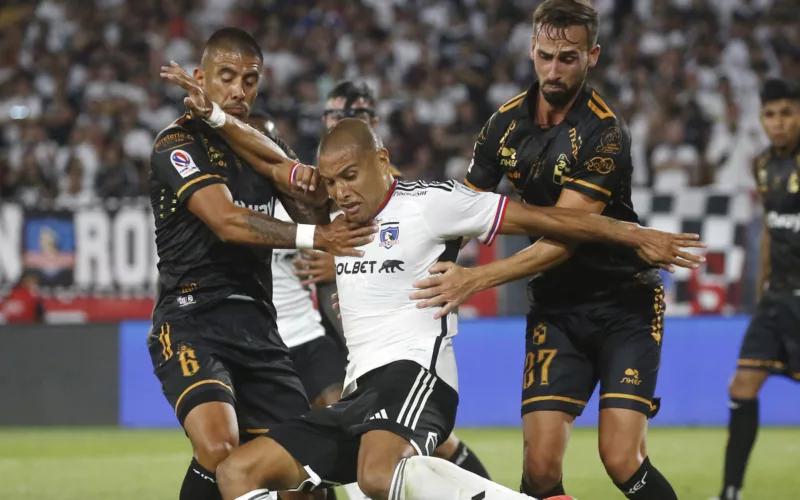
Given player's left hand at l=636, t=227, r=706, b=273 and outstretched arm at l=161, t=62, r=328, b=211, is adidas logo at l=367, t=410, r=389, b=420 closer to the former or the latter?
outstretched arm at l=161, t=62, r=328, b=211

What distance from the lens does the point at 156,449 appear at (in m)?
10.1

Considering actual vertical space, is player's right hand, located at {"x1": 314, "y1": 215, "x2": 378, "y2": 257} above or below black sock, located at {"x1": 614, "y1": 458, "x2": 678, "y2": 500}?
above

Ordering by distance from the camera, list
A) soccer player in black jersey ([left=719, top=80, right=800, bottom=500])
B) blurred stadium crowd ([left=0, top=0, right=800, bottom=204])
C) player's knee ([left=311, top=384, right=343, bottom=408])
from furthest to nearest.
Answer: blurred stadium crowd ([left=0, top=0, right=800, bottom=204]) < soccer player in black jersey ([left=719, top=80, right=800, bottom=500]) < player's knee ([left=311, top=384, right=343, bottom=408])

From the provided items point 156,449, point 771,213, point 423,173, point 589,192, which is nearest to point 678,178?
point 423,173

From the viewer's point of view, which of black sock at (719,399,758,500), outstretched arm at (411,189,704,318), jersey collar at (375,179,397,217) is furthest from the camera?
black sock at (719,399,758,500)

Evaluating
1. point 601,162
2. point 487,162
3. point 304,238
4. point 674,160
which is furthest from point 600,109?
point 674,160

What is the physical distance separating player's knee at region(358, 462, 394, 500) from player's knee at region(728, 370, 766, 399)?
3516mm

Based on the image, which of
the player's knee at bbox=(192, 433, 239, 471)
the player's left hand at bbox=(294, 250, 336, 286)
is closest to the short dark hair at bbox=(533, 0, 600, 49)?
the player's left hand at bbox=(294, 250, 336, 286)

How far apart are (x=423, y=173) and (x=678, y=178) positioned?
127 inches

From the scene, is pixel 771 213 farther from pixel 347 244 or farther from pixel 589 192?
pixel 347 244

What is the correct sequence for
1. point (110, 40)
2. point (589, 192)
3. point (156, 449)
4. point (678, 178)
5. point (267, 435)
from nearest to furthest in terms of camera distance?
point (267, 435) → point (589, 192) → point (156, 449) → point (678, 178) → point (110, 40)

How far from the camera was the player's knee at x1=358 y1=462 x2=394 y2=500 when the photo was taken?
14.3 feet

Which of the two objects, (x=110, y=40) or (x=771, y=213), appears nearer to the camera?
(x=771, y=213)

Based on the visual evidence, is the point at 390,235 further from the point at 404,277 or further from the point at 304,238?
the point at 304,238
